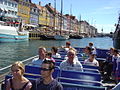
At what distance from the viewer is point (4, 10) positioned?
68.2 metres

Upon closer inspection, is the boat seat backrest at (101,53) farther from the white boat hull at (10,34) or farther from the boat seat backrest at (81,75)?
the white boat hull at (10,34)

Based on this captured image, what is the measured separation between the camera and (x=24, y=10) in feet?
278

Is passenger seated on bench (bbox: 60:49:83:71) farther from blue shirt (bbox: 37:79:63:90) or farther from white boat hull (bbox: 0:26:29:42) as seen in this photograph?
white boat hull (bbox: 0:26:29:42)

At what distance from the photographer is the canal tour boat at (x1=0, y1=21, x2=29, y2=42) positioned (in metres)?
47.8

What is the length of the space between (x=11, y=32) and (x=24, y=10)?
1407 inches

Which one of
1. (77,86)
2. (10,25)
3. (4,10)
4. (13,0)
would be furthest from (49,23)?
(77,86)

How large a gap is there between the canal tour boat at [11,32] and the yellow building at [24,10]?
79.5ft

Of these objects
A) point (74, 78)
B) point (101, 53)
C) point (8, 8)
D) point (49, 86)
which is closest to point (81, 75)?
point (74, 78)

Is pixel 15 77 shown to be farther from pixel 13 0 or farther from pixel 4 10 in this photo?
pixel 13 0

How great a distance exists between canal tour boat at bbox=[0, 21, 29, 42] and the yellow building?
2422cm

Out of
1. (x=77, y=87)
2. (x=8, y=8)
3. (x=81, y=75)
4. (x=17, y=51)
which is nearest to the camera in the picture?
(x=77, y=87)

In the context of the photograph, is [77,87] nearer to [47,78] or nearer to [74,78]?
[74,78]

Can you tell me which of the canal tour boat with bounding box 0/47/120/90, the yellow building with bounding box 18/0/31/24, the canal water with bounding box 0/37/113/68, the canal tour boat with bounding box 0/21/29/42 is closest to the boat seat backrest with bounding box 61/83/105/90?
the canal tour boat with bounding box 0/47/120/90

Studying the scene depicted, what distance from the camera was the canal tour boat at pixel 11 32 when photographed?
47800mm
